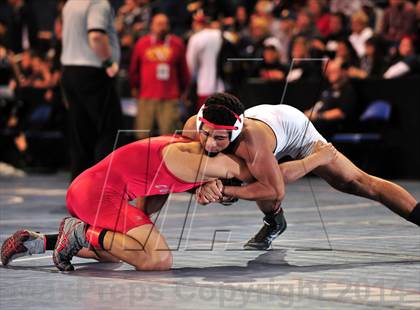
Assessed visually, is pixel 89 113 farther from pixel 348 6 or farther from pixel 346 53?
pixel 348 6

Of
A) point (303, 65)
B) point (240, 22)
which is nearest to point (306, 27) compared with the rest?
point (303, 65)

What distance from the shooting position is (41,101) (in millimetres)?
18344

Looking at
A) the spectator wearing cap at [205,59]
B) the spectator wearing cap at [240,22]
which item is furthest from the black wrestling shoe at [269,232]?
the spectator wearing cap at [240,22]

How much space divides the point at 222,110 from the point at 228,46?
9.22 metres

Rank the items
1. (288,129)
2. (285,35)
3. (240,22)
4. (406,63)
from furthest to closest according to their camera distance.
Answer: (240,22) → (285,35) → (406,63) → (288,129)

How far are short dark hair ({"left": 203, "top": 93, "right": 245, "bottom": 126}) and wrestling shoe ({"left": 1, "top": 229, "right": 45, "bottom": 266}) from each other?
1.37 meters

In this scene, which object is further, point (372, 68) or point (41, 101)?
point (41, 101)

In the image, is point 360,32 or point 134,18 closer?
point 360,32

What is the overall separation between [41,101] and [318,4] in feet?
16.0

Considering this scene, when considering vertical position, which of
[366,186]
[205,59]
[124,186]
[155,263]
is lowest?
[205,59]

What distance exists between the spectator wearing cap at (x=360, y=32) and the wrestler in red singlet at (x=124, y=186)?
32.5 feet

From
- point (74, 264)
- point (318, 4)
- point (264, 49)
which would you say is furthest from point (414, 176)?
point (74, 264)

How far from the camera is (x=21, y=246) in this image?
6816 millimetres

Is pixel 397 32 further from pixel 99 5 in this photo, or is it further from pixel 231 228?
pixel 231 228
